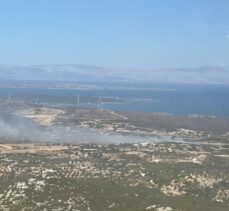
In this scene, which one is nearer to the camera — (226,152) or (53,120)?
(226,152)

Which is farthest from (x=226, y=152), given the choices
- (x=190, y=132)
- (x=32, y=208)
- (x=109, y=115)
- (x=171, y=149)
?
(x=109, y=115)

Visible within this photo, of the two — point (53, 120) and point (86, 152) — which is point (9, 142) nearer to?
point (86, 152)

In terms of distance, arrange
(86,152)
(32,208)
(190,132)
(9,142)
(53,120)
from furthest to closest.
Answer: (53,120) → (190,132) → (9,142) → (86,152) → (32,208)

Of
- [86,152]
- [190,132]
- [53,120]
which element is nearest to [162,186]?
[86,152]

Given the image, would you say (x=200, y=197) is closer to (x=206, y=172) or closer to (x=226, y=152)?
(x=206, y=172)

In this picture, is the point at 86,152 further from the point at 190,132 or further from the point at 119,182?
the point at 190,132

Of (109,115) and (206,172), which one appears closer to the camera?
(206,172)

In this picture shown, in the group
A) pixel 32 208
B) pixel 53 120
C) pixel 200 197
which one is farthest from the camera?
pixel 53 120

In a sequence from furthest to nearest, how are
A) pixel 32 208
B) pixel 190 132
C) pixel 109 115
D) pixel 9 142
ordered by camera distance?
pixel 109 115, pixel 190 132, pixel 9 142, pixel 32 208

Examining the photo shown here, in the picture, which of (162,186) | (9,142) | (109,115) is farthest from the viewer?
(109,115)
